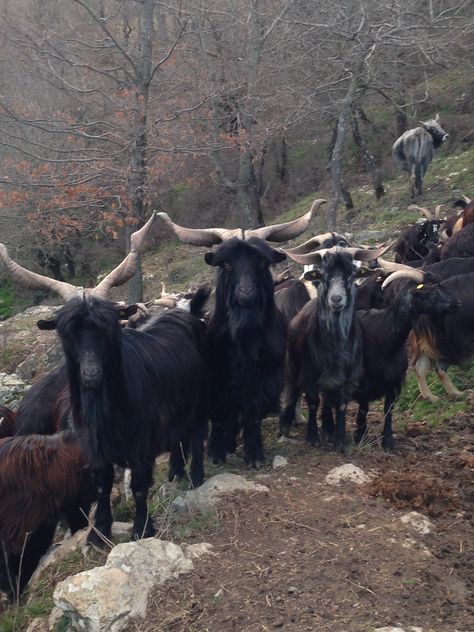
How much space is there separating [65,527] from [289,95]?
9.80 meters

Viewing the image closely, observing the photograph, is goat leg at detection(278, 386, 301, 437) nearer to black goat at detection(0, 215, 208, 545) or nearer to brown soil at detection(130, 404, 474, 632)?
brown soil at detection(130, 404, 474, 632)

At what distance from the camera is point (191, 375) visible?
6.44 m

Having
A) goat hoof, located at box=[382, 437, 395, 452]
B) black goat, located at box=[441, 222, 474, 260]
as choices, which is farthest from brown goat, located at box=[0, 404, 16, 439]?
black goat, located at box=[441, 222, 474, 260]

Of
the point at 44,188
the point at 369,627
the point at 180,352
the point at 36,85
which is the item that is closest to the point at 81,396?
the point at 180,352

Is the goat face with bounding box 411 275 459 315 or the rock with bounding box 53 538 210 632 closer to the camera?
the rock with bounding box 53 538 210 632

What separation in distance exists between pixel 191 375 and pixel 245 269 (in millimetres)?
1033

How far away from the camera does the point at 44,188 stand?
11.9m

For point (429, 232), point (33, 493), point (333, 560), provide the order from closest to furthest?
point (333, 560) → point (33, 493) → point (429, 232)

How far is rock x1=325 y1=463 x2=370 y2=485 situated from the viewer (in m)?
6.28

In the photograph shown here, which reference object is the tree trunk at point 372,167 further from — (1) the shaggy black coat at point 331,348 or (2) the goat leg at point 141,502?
(2) the goat leg at point 141,502

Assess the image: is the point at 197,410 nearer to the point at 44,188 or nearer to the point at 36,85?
the point at 44,188

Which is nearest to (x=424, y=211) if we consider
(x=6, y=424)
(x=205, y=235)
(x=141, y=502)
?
(x=205, y=235)

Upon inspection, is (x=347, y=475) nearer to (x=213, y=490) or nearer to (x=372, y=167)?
(x=213, y=490)

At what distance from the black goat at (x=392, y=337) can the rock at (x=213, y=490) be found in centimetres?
169
